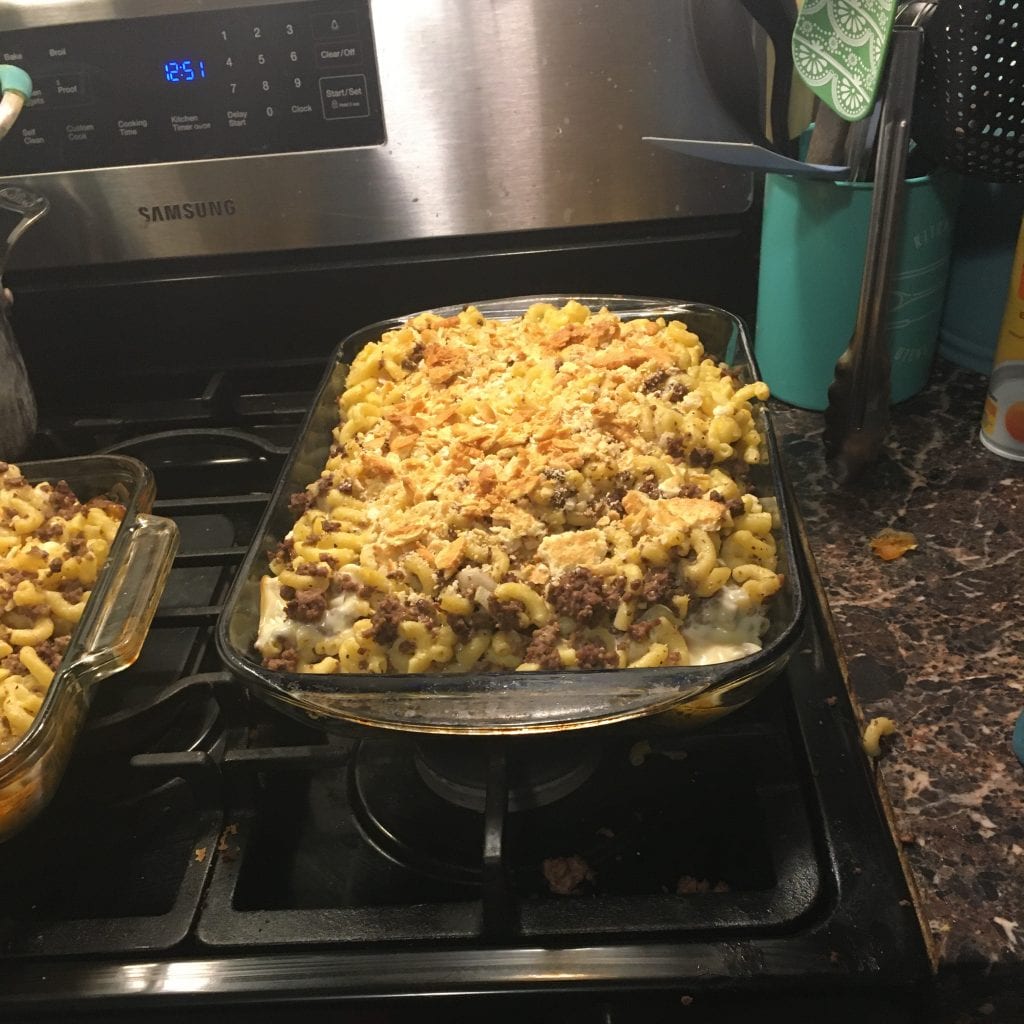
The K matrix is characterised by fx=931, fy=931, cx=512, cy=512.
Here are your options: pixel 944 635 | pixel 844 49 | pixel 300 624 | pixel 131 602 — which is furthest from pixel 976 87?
pixel 131 602

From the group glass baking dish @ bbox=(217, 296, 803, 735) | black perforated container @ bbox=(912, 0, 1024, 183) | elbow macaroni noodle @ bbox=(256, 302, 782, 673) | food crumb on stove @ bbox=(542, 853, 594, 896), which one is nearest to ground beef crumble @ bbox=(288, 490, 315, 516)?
elbow macaroni noodle @ bbox=(256, 302, 782, 673)

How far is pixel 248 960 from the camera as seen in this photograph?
1.65ft

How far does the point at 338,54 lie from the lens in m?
0.84

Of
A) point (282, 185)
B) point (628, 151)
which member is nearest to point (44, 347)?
point (282, 185)

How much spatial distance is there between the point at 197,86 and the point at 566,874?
0.74m

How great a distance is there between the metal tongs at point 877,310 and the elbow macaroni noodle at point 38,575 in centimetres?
60

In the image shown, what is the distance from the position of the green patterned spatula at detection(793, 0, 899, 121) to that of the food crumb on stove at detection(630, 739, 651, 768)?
1.54ft

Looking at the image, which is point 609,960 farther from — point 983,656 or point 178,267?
point 178,267

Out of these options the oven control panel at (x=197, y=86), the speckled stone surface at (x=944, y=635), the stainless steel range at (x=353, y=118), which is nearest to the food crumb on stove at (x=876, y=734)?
the speckled stone surface at (x=944, y=635)

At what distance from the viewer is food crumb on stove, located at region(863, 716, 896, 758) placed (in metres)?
0.55

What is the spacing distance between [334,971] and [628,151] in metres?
0.73

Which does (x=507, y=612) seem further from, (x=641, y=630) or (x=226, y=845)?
(x=226, y=845)

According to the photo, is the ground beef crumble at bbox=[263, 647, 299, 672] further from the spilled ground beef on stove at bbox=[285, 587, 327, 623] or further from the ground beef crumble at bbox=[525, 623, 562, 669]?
the ground beef crumble at bbox=[525, 623, 562, 669]

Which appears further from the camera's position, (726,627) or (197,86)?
(197,86)
